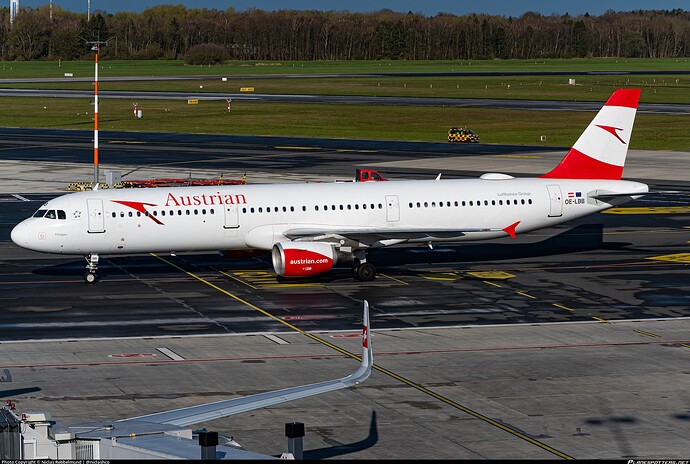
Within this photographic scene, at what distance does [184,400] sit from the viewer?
3219 cm

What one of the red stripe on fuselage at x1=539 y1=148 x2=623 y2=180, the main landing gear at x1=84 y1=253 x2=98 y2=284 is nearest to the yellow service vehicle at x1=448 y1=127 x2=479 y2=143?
the red stripe on fuselage at x1=539 y1=148 x2=623 y2=180

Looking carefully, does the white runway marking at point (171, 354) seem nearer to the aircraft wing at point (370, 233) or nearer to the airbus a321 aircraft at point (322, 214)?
the airbus a321 aircraft at point (322, 214)

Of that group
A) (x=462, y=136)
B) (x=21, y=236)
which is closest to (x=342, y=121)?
(x=462, y=136)

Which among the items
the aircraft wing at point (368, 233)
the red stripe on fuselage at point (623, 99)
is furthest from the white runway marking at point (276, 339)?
the red stripe on fuselage at point (623, 99)

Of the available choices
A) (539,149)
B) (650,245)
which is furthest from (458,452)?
(539,149)

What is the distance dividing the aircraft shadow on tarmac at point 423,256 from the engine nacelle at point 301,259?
2.37 m

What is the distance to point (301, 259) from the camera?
48.6 metres

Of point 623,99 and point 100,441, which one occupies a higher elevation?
point 623,99

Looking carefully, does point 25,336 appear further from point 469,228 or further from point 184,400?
point 469,228

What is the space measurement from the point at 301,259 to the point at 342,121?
90.6 m

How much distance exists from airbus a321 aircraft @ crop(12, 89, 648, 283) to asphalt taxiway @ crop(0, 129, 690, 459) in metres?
1.67

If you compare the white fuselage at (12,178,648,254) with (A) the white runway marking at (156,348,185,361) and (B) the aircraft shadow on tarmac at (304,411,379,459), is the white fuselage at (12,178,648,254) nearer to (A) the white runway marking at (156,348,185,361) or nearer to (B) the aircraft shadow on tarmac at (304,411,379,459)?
(A) the white runway marking at (156,348,185,361)

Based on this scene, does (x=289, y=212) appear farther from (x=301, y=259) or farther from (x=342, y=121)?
(x=342, y=121)

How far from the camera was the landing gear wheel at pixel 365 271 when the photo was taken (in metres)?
50.7
